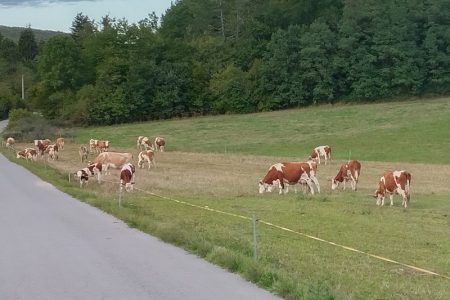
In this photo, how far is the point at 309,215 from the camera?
19.8 m

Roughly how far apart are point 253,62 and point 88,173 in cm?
7157

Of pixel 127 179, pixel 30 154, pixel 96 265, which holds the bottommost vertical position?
pixel 30 154

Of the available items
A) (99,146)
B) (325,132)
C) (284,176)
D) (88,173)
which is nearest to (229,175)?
(88,173)

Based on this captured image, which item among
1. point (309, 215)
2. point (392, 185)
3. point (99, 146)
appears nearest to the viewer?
point (309, 215)

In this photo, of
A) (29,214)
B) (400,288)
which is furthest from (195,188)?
(400,288)

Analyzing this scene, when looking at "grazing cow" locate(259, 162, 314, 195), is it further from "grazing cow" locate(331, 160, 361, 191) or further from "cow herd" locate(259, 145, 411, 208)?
"grazing cow" locate(331, 160, 361, 191)

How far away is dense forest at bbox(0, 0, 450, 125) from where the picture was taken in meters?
89.7

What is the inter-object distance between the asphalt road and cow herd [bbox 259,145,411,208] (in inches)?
401

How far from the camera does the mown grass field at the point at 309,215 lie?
10820 millimetres

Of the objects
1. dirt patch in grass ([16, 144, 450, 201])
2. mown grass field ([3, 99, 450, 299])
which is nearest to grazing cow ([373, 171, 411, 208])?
mown grass field ([3, 99, 450, 299])

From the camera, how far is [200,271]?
36.5 ft

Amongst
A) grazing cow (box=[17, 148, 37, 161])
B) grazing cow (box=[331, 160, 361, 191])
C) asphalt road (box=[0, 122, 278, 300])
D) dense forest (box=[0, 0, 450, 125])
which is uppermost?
dense forest (box=[0, 0, 450, 125])

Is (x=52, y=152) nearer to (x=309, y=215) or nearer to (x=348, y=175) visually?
(x=348, y=175)

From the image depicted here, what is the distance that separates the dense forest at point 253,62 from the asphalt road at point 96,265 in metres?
76.0
